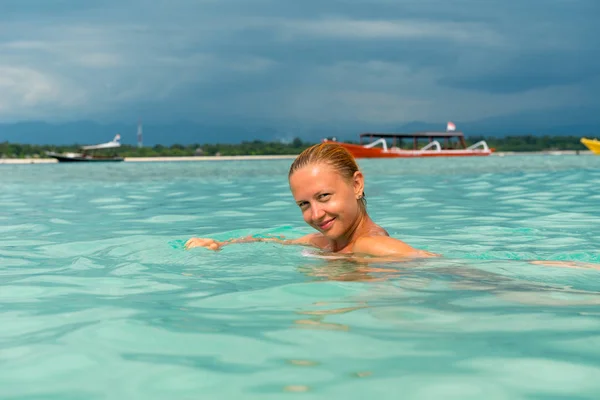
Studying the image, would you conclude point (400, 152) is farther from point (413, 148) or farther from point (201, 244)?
point (201, 244)

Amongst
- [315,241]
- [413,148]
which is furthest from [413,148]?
[315,241]

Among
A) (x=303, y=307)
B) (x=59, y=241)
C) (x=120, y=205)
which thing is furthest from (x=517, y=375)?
(x=120, y=205)

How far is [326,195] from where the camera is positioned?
4777mm

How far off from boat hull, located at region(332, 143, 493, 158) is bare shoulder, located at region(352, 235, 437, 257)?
47.6 metres

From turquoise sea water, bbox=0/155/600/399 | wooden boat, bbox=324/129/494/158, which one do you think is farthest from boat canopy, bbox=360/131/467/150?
turquoise sea water, bbox=0/155/600/399

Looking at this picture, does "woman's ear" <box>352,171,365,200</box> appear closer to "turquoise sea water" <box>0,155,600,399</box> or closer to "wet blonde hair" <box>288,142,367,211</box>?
"wet blonde hair" <box>288,142,367,211</box>

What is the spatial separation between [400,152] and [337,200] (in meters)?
62.0

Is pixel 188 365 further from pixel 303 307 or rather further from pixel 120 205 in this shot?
pixel 120 205

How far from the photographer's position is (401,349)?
284 cm

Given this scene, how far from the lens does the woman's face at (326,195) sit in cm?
473

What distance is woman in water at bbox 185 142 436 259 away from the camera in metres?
4.74

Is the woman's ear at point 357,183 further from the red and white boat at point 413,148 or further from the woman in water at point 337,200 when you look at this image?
the red and white boat at point 413,148

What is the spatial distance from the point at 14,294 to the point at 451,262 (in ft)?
9.20

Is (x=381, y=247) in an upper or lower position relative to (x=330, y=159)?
lower
